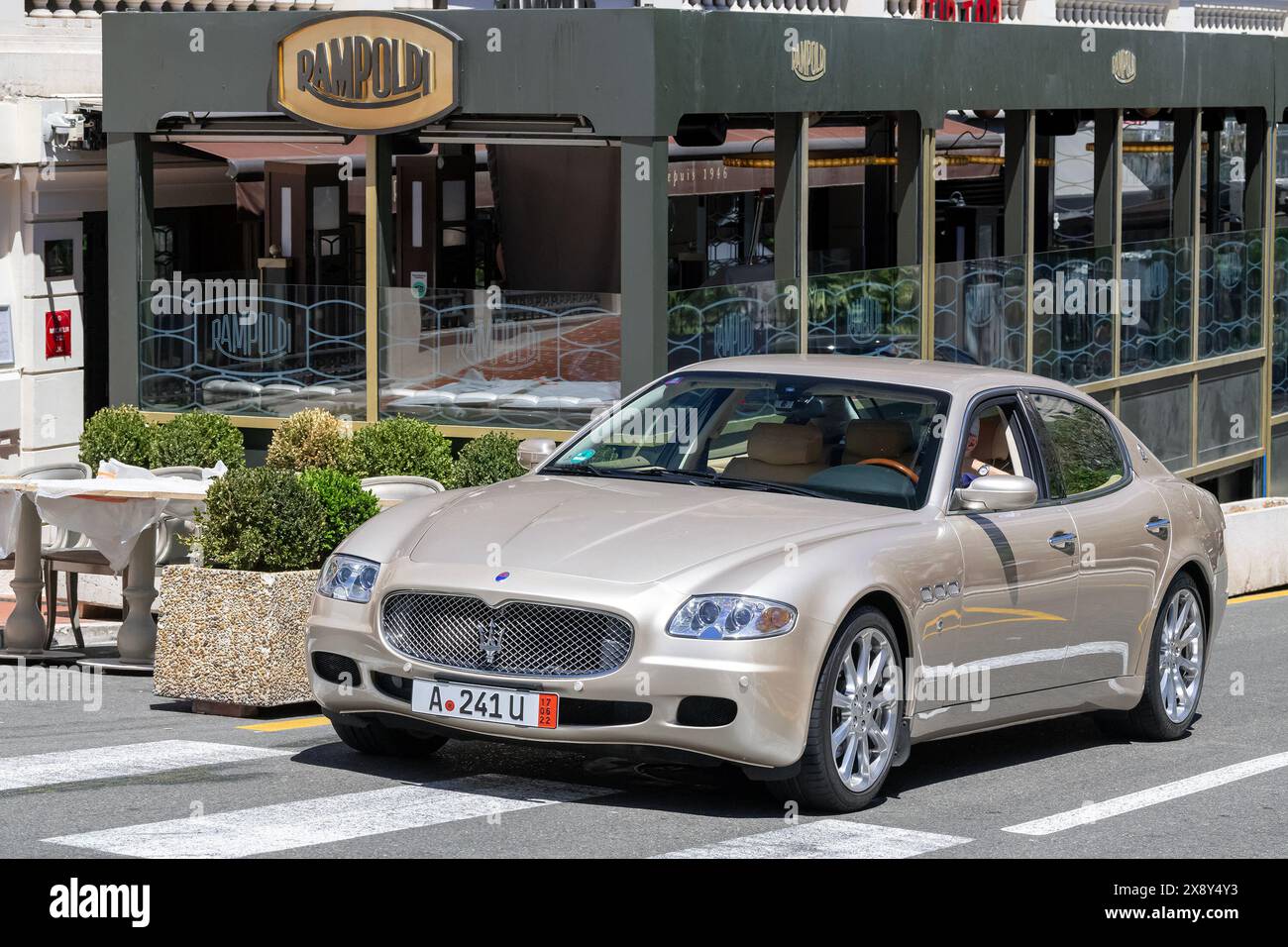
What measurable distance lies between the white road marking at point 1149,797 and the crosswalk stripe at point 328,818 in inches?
60.5

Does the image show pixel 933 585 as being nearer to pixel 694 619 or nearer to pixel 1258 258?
pixel 694 619

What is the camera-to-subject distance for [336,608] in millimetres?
7926

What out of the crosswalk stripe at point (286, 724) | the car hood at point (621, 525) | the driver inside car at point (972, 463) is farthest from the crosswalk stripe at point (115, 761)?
the driver inside car at point (972, 463)

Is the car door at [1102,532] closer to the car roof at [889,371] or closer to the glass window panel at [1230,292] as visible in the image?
the car roof at [889,371]

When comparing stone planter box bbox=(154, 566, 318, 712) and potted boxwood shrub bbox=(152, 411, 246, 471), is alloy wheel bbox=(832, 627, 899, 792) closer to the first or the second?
stone planter box bbox=(154, 566, 318, 712)

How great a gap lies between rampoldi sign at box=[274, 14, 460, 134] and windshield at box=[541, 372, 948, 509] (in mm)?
7053

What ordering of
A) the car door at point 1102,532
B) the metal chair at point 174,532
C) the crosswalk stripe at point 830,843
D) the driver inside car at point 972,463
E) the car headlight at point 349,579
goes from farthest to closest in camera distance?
the metal chair at point 174,532 → the car door at point 1102,532 → the driver inside car at point 972,463 → the car headlight at point 349,579 → the crosswalk stripe at point 830,843

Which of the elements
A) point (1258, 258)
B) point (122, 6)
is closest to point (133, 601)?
point (122, 6)

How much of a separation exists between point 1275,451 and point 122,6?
51.3ft

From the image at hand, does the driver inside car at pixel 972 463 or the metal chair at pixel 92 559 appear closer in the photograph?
the driver inside car at pixel 972 463

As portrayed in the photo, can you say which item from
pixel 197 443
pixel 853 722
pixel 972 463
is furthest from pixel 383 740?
pixel 197 443

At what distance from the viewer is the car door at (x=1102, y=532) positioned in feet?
29.8

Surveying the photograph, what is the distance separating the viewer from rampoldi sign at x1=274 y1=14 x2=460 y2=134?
15633 mm

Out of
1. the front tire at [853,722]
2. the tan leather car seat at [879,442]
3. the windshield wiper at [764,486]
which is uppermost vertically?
the tan leather car seat at [879,442]
